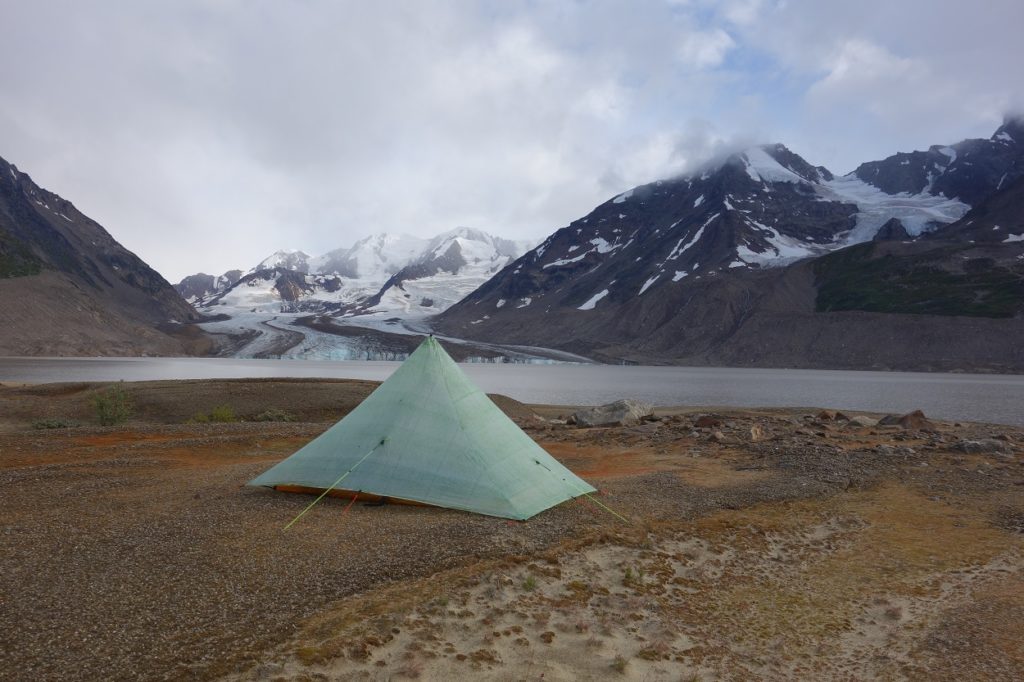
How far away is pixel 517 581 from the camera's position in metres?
9.61

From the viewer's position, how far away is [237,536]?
10.9m

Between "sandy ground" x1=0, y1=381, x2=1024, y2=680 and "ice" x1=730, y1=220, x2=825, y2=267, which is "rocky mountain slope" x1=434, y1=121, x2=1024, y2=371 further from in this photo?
"sandy ground" x1=0, y1=381, x2=1024, y2=680

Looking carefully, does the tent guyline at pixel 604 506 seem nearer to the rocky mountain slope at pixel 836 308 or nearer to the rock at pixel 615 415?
the rock at pixel 615 415

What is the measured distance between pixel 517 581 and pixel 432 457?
191 inches

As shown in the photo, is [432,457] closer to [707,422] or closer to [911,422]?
[707,422]

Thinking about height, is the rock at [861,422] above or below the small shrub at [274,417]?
above

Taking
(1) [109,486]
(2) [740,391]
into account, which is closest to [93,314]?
(2) [740,391]

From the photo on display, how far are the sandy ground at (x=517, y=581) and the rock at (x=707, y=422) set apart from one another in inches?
419

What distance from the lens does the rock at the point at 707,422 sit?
28734 millimetres

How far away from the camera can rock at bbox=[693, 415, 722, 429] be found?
2873 cm

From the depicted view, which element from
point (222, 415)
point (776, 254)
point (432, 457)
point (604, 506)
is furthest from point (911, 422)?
point (776, 254)

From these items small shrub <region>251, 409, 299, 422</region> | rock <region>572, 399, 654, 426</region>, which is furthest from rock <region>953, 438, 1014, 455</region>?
small shrub <region>251, 409, 299, 422</region>

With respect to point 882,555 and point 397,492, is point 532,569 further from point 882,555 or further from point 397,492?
point 882,555

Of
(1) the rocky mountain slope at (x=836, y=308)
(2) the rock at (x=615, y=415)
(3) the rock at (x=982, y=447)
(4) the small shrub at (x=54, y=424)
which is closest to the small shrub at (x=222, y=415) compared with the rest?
(4) the small shrub at (x=54, y=424)
